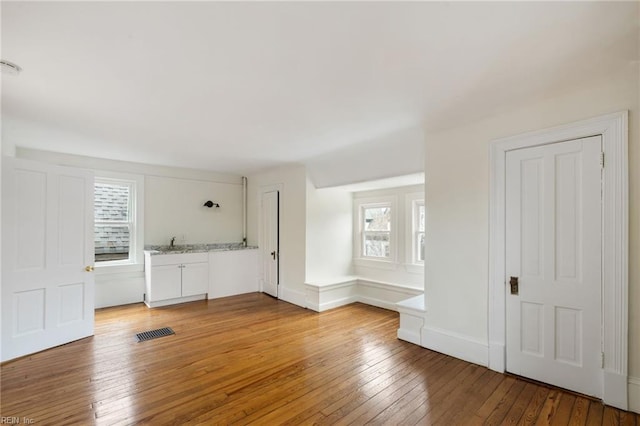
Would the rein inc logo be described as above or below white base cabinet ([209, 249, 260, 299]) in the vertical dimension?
below

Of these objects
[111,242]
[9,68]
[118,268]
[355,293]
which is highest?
[9,68]

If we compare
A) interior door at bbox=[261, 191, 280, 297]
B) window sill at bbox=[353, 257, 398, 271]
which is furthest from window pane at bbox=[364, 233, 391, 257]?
interior door at bbox=[261, 191, 280, 297]

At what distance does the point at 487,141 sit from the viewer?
2.84 m

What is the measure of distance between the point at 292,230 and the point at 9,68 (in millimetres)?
3756

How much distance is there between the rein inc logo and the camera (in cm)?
198

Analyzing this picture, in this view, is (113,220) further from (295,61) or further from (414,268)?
(414,268)

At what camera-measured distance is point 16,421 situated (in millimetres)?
1997

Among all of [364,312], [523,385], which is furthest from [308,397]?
[364,312]

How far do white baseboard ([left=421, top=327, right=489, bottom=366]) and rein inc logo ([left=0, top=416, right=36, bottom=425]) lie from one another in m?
3.36

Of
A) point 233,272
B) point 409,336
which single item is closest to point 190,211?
point 233,272

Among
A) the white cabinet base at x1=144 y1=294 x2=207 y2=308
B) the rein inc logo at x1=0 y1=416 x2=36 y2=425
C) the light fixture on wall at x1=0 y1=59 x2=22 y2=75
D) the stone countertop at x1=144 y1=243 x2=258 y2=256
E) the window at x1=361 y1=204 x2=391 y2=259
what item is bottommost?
the white cabinet base at x1=144 y1=294 x2=207 y2=308

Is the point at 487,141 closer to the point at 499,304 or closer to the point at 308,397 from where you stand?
the point at 499,304

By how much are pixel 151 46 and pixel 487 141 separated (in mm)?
2866

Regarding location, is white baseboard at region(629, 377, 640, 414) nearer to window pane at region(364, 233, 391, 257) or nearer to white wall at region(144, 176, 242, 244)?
window pane at region(364, 233, 391, 257)
